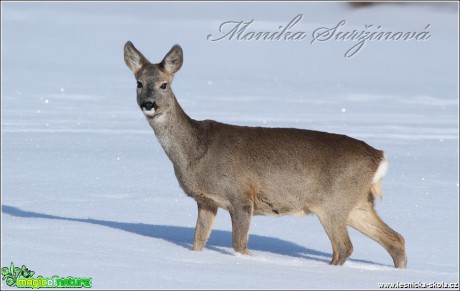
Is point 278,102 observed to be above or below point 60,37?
below

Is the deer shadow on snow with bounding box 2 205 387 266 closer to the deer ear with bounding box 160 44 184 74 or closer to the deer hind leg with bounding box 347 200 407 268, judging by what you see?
the deer hind leg with bounding box 347 200 407 268

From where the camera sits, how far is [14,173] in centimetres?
1141

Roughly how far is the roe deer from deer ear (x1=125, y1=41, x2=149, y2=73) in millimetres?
111

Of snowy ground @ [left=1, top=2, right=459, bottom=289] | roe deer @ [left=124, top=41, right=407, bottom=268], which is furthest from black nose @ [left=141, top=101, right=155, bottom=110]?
snowy ground @ [left=1, top=2, right=459, bottom=289]

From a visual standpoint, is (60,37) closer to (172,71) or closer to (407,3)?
(407,3)

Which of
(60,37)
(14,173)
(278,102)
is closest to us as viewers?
(14,173)

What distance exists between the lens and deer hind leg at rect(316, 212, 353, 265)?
7688 millimetres

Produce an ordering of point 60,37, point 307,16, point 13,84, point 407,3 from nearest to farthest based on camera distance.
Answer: point 13,84 < point 60,37 < point 307,16 < point 407,3

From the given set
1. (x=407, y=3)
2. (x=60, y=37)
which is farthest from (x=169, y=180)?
(x=407, y=3)

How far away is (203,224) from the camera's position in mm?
7797

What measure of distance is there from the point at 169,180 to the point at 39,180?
1.52m

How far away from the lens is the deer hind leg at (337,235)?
7.69 meters

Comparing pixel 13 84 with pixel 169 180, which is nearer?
pixel 169 180

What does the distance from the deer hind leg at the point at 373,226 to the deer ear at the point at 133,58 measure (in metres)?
1.99
